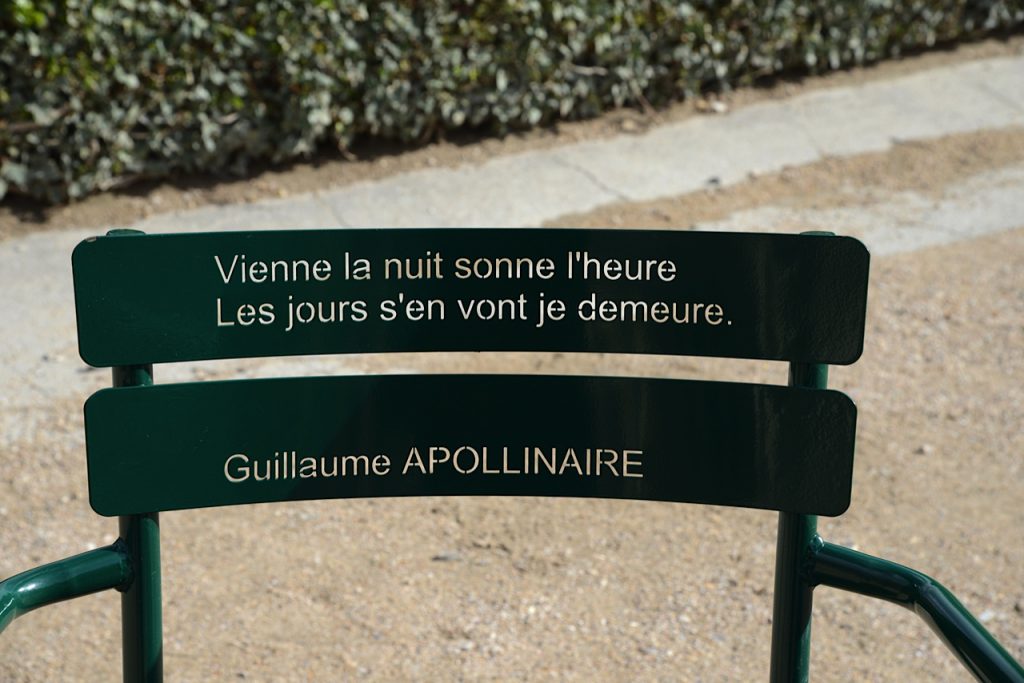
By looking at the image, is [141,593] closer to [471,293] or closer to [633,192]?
[471,293]

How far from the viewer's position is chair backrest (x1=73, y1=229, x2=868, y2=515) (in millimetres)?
2146

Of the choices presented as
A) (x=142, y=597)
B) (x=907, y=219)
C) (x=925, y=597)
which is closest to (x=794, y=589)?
(x=925, y=597)

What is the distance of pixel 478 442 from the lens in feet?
7.54

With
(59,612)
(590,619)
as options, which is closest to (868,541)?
(590,619)

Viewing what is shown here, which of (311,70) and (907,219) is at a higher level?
(311,70)

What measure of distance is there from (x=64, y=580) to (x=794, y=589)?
3.95ft

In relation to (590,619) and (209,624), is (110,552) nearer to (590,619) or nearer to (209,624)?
(209,624)

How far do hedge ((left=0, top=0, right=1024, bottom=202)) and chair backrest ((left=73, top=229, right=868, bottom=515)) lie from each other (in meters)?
3.46

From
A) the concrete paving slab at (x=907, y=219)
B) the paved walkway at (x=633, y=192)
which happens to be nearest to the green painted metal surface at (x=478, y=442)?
the paved walkway at (x=633, y=192)

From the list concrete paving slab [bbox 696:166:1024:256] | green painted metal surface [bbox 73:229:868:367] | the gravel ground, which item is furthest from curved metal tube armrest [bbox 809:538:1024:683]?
concrete paving slab [bbox 696:166:1024:256]

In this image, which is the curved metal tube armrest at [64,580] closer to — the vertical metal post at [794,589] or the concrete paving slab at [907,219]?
the vertical metal post at [794,589]

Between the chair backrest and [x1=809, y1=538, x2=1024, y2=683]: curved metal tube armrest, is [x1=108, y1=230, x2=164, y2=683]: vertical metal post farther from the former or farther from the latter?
[x1=809, y1=538, x2=1024, y2=683]: curved metal tube armrest

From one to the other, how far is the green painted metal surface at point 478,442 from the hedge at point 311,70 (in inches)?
138

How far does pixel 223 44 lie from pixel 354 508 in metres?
2.49
